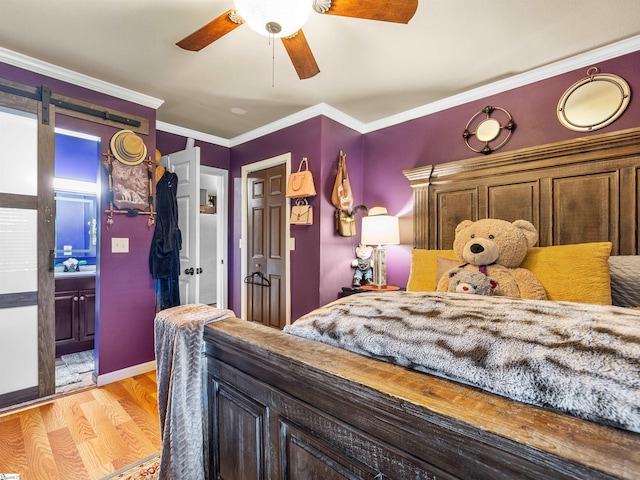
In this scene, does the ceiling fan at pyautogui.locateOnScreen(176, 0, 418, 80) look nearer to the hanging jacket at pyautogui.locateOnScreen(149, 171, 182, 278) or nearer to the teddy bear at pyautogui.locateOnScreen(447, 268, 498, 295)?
the teddy bear at pyautogui.locateOnScreen(447, 268, 498, 295)

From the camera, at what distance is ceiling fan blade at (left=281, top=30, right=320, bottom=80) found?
162 cm

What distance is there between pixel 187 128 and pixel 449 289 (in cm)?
336

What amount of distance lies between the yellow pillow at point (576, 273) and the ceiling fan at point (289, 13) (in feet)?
5.13

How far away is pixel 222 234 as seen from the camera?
4.09m

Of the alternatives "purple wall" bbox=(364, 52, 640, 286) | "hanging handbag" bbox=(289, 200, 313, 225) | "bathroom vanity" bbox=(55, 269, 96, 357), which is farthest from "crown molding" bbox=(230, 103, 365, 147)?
"bathroom vanity" bbox=(55, 269, 96, 357)

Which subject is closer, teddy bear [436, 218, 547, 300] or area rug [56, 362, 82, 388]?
teddy bear [436, 218, 547, 300]

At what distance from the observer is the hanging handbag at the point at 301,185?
9.71 feet

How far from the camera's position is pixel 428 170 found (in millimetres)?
2812

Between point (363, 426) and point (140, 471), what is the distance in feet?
5.55

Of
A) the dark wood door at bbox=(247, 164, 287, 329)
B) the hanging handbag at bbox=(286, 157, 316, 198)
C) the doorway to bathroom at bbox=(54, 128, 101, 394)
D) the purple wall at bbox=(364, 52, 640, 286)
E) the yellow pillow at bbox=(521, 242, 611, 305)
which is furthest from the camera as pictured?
the dark wood door at bbox=(247, 164, 287, 329)

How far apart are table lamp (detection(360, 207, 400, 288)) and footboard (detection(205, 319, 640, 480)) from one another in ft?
6.78

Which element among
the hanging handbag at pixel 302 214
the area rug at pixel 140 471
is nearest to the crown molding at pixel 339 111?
the hanging handbag at pixel 302 214

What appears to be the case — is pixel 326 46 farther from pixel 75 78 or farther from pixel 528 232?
pixel 75 78

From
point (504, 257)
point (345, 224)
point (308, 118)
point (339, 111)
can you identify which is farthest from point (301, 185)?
point (504, 257)
